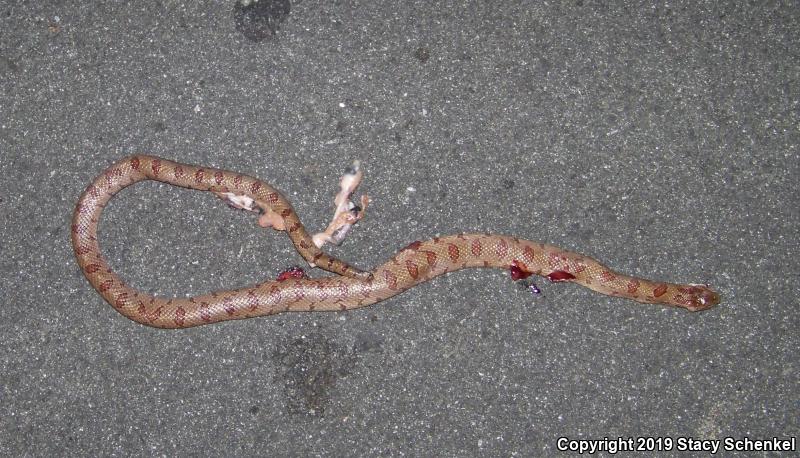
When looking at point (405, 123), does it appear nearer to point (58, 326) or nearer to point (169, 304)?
point (169, 304)

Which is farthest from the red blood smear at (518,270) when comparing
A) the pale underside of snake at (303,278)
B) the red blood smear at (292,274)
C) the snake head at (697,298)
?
the red blood smear at (292,274)

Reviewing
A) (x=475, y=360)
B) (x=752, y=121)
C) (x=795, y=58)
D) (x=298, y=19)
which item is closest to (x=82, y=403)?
(x=475, y=360)

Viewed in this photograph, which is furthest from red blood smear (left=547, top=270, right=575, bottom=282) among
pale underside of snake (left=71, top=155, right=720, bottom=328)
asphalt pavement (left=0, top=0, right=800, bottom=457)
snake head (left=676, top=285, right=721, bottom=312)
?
snake head (left=676, top=285, right=721, bottom=312)

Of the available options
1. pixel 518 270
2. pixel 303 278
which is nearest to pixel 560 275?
pixel 518 270

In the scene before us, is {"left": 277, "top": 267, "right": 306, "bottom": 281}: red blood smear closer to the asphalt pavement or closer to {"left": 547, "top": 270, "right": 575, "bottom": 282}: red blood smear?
the asphalt pavement

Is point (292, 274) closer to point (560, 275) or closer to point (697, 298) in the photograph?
point (560, 275)
